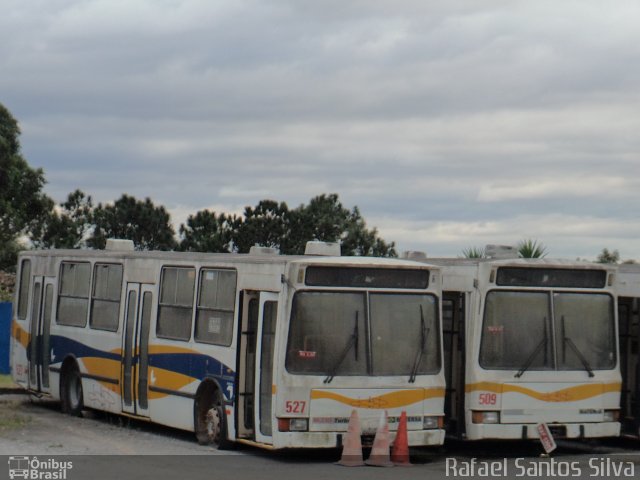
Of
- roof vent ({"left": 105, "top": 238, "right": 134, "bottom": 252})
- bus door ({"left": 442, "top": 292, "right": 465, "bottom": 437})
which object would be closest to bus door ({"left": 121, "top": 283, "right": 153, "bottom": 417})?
roof vent ({"left": 105, "top": 238, "right": 134, "bottom": 252})

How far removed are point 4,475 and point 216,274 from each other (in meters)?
4.92

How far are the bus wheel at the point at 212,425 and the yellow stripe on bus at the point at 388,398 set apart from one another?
6.09 ft

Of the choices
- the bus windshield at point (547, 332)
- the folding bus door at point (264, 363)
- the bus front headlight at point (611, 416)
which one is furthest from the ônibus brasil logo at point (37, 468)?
the bus front headlight at point (611, 416)

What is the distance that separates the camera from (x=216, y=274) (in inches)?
728

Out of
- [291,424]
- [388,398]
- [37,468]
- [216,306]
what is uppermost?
[216,306]

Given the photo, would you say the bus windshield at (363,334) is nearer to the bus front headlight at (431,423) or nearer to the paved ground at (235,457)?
the bus front headlight at (431,423)

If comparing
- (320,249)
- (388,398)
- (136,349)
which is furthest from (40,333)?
(388,398)

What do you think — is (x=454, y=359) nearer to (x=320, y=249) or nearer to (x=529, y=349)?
(x=529, y=349)

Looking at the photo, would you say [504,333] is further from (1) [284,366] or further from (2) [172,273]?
(2) [172,273]

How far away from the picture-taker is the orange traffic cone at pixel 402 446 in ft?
53.8

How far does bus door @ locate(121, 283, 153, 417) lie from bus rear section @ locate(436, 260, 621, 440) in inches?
193

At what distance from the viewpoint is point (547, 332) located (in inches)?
697

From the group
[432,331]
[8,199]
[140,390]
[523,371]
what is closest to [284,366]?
[432,331]

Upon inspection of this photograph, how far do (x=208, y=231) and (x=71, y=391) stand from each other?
2590cm
